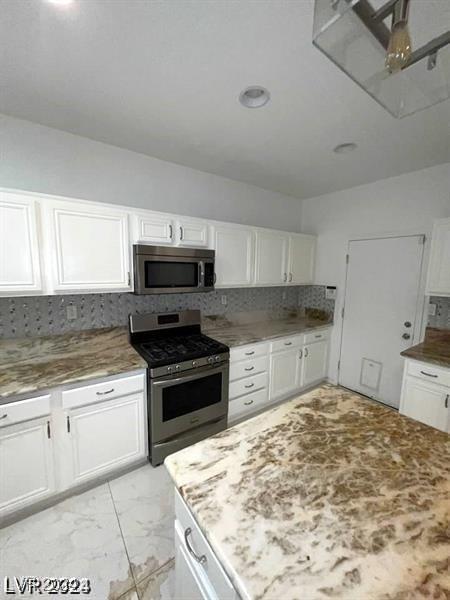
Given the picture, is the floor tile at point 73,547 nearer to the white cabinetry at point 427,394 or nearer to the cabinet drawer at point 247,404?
the cabinet drawer at point 247,404

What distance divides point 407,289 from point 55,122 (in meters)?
3.54

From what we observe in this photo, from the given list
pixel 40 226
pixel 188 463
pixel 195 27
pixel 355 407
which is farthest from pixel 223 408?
pixel 195 27

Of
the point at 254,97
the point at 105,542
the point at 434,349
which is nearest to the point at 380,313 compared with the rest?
the point at 434,349

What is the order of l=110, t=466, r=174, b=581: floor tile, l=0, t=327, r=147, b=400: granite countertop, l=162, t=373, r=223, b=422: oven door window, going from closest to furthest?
l=110, t=466, r=174, b=581: floor tile, l=0, t=327, r=147, b=400: granite countertop, l=162, t=373, r=223, b=422: oven door window

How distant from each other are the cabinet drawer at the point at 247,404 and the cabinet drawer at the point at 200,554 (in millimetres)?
1681

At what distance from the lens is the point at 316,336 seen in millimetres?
3301

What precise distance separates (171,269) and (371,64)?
5.81ft

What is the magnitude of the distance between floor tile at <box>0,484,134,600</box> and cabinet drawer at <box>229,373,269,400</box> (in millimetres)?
1272

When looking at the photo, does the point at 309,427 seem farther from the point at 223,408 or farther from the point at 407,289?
the point at 407,289

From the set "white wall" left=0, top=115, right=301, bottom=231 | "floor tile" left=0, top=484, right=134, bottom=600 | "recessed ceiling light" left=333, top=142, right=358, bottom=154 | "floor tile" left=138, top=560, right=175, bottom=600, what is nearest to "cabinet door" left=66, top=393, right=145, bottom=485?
"floor tile" left=0, top=484, right=134, bottom=600

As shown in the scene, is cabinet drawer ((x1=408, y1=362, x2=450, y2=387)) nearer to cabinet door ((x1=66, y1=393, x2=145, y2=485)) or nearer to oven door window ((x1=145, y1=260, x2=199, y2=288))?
oven door window ((x1=145, y1=260, x2=199, y2=288))

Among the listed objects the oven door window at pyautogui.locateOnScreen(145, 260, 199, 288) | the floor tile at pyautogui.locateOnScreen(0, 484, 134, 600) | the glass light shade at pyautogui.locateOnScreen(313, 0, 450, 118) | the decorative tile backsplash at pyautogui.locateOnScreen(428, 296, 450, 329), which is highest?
the glass light shade at pyautogui.locateOnScreen(313, 0, 450, 118)

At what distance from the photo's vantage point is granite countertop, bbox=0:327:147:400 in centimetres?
156

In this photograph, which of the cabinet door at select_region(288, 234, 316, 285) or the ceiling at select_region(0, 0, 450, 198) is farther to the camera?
the cabinet door at select_region(288, 234, 316, 285)
